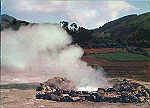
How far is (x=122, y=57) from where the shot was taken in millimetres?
79875

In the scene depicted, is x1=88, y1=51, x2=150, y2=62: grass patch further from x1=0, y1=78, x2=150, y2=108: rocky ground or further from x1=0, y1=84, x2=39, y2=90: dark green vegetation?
x1=0, y1=78, x2=150, y2=108: rocky ground

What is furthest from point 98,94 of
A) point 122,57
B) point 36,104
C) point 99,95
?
point 122,57

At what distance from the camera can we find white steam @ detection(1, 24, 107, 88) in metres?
45.8

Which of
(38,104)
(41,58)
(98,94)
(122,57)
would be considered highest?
(122,57)

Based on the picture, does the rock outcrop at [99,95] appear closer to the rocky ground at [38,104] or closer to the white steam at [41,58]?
the rocky ground at [38,104]

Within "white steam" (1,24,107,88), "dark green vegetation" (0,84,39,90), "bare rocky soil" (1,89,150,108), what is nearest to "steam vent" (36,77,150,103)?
"bare rocky soil" (1,89,150,108)

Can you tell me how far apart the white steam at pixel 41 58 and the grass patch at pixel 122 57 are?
22.3 m

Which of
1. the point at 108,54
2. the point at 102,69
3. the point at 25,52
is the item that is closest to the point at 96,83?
the point at 25,52

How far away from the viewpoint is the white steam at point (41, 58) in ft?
150

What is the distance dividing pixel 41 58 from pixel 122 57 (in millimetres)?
31822

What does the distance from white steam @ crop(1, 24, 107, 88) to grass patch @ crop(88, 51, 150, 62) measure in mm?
22295

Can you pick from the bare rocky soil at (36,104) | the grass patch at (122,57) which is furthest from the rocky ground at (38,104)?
the grass patch at (122,57)

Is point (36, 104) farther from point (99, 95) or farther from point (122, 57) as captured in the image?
point (122, 57)

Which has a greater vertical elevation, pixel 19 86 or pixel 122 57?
pixel 122 57
